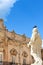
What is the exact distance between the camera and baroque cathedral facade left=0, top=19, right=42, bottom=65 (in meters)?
36.2

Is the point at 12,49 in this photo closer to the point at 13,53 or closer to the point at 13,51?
the point at 13,51

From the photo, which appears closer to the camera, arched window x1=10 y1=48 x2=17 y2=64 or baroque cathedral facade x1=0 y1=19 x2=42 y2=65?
baroque cathedral facade x1=0 y1=19 x2=42 y2=65

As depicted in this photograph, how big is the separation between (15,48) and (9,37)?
5.57 feet

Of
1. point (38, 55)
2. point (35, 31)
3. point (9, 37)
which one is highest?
point (9, 37)

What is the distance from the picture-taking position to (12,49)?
36844 millimetres

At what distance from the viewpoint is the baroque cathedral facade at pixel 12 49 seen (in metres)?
36.2

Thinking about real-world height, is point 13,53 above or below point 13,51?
below

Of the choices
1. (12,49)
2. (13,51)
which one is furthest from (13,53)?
(12,49)

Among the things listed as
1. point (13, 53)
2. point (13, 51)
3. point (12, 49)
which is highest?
point (12, 49)

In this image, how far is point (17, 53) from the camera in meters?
37.4

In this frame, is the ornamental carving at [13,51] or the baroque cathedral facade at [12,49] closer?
the baroque cathedral facade at [12,49]

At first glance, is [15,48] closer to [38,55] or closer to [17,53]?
[17,53]

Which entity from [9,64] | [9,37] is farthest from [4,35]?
[9,64]

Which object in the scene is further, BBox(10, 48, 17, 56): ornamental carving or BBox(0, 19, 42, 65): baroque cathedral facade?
BBox(10, 48, 17, 56): ornamental carving
